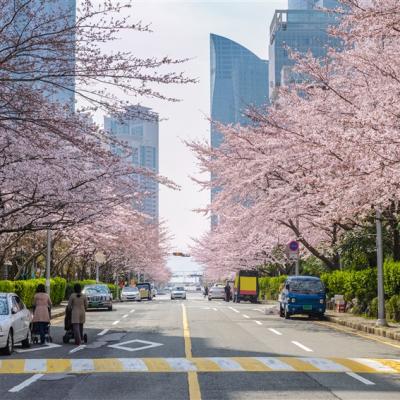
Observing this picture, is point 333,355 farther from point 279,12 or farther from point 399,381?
point 279,12

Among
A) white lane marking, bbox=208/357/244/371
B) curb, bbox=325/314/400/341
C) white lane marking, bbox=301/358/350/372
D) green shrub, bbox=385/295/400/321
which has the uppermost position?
green shrub, bbox=385/295/400/321

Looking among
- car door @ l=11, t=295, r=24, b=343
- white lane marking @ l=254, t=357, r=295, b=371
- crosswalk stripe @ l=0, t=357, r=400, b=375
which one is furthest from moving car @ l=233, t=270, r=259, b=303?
white lane marking @ l=254, t=357, r=295, b=371

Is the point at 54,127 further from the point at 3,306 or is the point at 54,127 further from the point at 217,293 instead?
the point at 217,293

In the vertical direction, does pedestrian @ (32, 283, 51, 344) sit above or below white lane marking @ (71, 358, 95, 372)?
above

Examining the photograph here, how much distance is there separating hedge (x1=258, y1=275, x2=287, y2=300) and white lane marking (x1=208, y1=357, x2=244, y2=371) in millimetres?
43209

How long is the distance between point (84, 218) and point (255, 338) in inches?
440

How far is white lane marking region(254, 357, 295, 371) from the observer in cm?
1345

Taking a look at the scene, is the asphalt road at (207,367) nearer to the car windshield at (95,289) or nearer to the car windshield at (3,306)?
the car windshield at (3,306)

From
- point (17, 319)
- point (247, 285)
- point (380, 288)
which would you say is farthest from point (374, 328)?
point (247, 285)

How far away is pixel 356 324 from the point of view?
84.3ft

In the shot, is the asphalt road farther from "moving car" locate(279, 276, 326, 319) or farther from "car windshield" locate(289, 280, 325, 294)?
"car windshield" locate(289, 280, 325, 294)

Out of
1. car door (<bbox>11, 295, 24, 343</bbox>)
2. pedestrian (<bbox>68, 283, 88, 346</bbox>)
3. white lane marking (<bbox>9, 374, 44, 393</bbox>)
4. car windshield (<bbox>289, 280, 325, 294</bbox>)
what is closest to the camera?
white lane marking (<bbox>9, 374, 44, 393</bbox>)

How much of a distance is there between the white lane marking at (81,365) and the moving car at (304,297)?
1736 centimetres

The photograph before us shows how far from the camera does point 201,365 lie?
1391 centimetres
